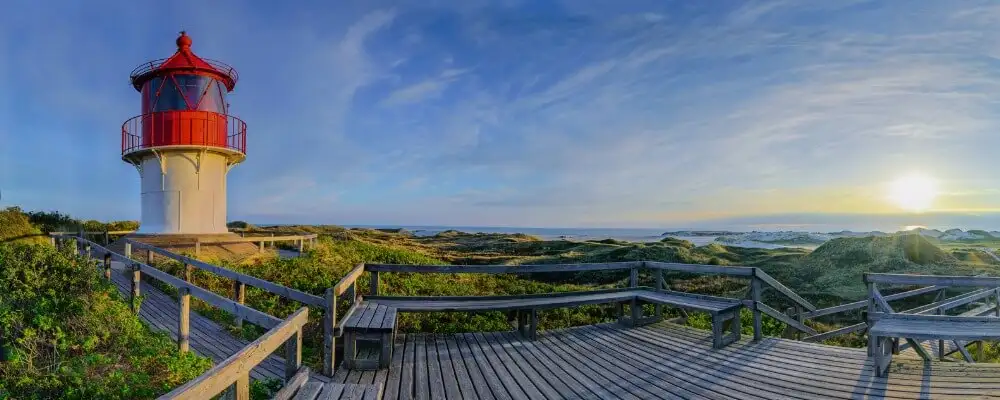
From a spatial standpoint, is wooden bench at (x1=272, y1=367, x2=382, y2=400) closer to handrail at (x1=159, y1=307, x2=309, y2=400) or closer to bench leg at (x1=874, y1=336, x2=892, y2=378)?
handrail at (x1=159, y1=307, x2=309, y2=400)

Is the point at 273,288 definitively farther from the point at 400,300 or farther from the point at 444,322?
the point at 444,322

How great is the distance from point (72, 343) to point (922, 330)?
864 cm

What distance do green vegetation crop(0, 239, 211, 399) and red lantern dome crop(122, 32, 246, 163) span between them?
7.17 meters

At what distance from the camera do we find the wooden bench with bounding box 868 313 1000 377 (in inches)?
177

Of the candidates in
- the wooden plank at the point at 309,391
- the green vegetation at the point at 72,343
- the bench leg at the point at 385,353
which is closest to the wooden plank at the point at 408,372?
the bench leg at the point at 385,353

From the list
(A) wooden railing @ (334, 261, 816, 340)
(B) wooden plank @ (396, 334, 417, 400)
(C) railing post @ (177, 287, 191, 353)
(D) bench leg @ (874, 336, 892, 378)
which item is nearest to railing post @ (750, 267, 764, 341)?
(A) wooden railing @ (334, 261, 816, 340)

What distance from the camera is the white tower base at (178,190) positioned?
553 inches

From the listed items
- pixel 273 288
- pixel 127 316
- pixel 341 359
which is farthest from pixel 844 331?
pixel 127 316

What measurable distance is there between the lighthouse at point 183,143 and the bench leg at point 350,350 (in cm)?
1153

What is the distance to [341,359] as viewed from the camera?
5.34 m

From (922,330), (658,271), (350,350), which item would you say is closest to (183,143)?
(350,350)

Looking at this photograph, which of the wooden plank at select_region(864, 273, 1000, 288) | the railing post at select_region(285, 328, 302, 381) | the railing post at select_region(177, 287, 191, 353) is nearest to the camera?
the railing post at select_region(285, 328, 302, 381)

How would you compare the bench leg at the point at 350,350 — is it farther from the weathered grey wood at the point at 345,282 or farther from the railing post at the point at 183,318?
the railing post at the point at 183,318

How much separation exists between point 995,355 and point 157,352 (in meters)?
11.5
